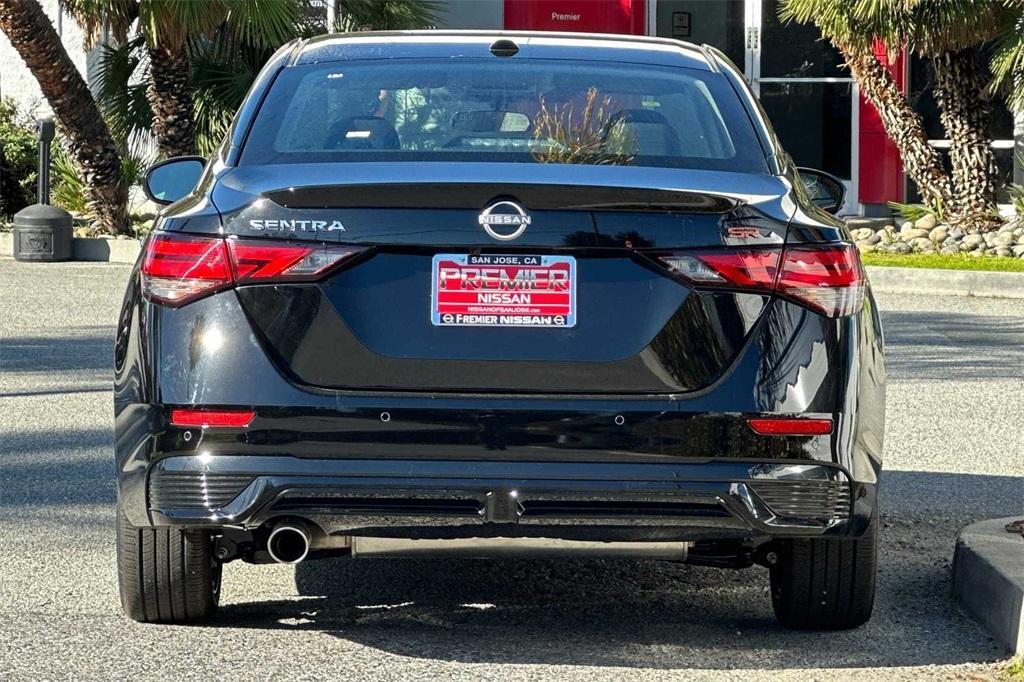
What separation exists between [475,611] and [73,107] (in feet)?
40.9

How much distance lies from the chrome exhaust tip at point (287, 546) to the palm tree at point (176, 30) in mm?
11683

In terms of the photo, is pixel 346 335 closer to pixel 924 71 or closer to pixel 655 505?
pixel 655 505

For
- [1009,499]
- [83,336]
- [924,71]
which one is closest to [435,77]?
[1009,499]

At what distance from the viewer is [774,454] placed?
4.02 meters

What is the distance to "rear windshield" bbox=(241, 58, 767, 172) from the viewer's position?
4371 millimetres

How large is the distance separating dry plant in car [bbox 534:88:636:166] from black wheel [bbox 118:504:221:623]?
4.43ft

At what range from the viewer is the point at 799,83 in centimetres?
2178

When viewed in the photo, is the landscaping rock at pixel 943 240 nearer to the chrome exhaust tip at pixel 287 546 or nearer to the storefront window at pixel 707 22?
the storefront window at pixel 707 22

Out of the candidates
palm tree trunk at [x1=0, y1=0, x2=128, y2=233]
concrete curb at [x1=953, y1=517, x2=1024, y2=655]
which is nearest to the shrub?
palm tree trunk at [x1=0, y1=0, x2=128, y2=233]

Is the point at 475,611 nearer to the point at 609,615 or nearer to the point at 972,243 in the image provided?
the point at 609,615

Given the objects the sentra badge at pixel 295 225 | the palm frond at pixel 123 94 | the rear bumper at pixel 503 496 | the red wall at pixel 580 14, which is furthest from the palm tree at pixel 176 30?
the rear bumper at pixel 503 496

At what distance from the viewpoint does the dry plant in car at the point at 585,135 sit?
14.2 ft

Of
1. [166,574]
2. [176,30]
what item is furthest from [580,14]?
[166,574]

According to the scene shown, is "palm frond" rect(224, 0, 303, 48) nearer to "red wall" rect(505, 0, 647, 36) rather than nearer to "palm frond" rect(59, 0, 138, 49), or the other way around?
"palm frond" rect(59, 0, 138, 49)
